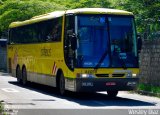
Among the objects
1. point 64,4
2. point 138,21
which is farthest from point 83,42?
point 64,4

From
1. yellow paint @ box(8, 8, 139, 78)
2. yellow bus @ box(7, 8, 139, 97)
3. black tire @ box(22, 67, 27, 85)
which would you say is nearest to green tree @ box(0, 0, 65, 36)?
yellow paint @ box(8, 8, 139, 78)

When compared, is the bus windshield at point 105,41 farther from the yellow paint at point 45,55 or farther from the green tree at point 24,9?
the green tree at point 24,9

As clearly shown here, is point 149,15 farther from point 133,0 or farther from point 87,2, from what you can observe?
point 87,2

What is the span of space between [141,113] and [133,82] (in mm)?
4389

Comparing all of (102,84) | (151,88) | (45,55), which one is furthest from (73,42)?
(151,88)

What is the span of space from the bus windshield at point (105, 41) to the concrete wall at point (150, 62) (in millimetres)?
5235

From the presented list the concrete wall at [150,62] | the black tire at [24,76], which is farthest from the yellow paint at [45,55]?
the concrete wall at [150,62]

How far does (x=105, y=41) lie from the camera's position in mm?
18016

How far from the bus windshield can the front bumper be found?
50 cm

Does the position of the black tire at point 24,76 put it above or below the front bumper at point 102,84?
below

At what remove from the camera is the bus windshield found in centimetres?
1775

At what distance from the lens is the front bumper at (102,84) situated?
17609mm

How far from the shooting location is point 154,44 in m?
23.7

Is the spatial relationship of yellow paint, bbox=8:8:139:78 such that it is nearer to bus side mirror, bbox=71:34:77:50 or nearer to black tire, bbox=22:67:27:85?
black tire, bbox=22:67:27:85
